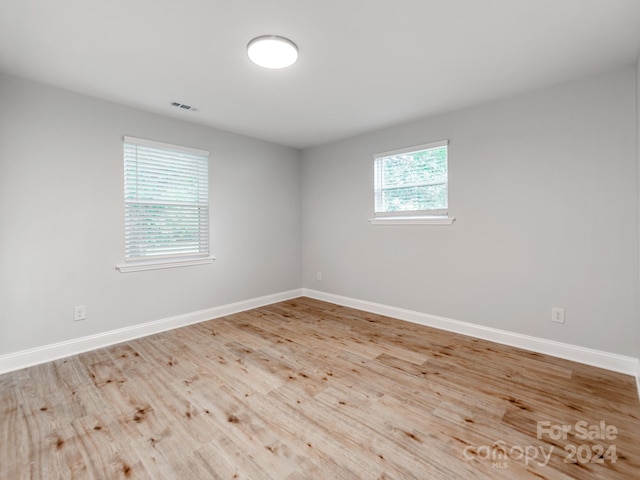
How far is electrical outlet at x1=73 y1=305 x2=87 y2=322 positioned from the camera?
2.84 m

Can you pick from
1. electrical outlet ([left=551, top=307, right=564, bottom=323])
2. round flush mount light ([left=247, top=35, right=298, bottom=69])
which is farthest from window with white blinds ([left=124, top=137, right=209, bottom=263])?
electrical outlet ([left=551, top=307, right=564, bottom=323])

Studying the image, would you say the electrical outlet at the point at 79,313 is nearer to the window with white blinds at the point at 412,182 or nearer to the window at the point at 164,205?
the window at the point at 164,205

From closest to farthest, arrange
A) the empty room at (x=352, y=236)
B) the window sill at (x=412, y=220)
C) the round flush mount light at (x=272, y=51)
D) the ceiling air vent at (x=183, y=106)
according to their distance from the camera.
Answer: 1. the empty room at (x=352, y=236)
2. the round flush mount light at (x=272, y=51)
3. the ceiling air vent at (x=183, y=106)
4. the window sill at (x=412, y=220)

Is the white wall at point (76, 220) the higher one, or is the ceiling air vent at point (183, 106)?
the ceiling air vent at point (183, 106)

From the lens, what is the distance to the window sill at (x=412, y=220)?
3.36m

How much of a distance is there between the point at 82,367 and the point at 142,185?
5.99ft

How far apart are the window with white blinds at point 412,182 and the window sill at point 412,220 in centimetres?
5

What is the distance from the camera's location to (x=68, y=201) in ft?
9.12

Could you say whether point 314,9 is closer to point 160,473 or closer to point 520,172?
point 520,172

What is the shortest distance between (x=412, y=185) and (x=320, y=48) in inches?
79.8

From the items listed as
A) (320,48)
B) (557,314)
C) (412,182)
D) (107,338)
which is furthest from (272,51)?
(557,314)

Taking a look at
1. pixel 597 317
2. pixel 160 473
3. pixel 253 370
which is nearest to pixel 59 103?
pixel 253 370

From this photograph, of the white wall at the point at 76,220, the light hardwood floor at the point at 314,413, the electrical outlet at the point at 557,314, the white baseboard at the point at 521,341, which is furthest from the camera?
the electrical outlet at the point at 557,314

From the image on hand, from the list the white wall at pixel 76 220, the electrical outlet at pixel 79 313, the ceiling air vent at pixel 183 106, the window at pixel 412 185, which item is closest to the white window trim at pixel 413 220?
the window at pixel 412 185
